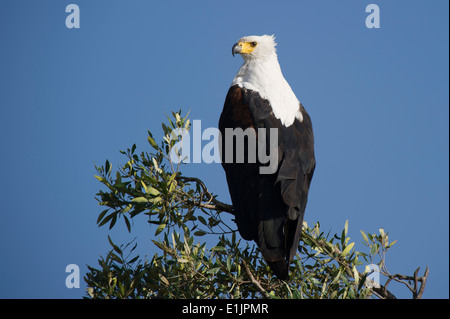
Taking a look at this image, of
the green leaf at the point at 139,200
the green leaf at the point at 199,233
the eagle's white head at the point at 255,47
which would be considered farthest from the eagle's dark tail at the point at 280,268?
the eagle's white head at the point at 255,47

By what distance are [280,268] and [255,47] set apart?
99.8 inches

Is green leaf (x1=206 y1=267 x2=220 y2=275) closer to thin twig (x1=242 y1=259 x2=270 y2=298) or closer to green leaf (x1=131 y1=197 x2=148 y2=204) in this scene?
thin twig (x1=242 y1=259 x2=270 y2=298)

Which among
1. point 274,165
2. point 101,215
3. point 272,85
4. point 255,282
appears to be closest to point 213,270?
point 255,282

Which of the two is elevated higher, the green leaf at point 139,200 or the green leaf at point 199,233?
the green leaf at point 139,200

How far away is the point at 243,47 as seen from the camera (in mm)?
6234

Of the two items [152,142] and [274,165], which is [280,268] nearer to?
[274,165]

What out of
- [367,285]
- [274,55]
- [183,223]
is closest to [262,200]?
[183,223]

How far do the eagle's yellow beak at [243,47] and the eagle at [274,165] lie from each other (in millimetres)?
512

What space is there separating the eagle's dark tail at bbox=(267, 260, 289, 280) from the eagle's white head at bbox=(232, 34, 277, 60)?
7.60ft

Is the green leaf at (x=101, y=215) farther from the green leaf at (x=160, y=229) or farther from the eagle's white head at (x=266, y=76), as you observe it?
the eagle's white head at (x=266, y=76)

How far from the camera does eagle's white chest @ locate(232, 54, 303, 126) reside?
Answer: 17.6 ft

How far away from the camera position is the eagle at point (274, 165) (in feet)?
16.0

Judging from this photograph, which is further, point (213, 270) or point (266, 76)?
point (266, 76)
